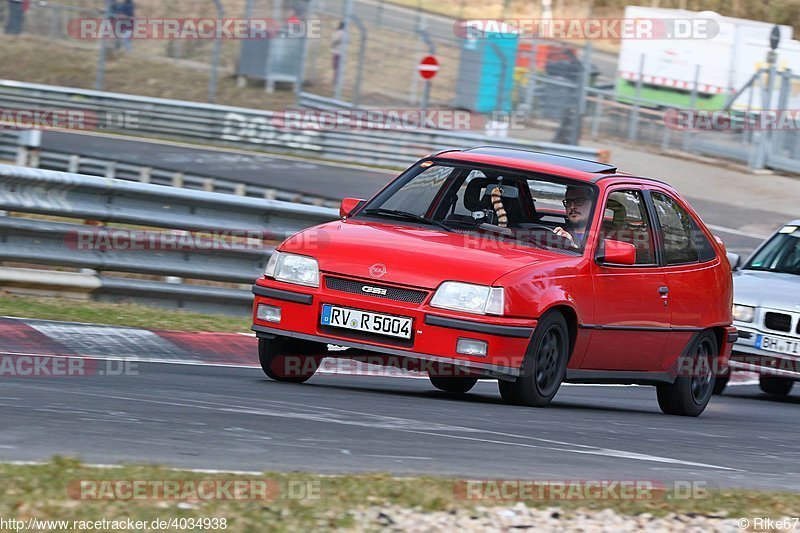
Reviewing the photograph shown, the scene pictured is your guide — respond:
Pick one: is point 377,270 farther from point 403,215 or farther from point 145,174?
point 145,174

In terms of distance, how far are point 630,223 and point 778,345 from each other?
10.7 ft

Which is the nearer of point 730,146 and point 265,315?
point 265,315

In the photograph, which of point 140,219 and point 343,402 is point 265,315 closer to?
point 343,402

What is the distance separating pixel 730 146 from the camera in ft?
104

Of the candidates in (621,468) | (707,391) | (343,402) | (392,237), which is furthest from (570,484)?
(707,391)

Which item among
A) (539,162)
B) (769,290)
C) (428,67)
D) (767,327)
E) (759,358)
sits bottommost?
(759,358)

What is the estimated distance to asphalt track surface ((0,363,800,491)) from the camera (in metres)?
5.57

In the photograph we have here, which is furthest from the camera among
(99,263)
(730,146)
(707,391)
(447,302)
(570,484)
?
(730,146)

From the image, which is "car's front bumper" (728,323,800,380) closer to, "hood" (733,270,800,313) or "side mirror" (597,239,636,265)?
"hood" (733,270,800,313)

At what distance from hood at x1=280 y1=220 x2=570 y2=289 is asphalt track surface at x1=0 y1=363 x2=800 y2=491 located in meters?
0.73

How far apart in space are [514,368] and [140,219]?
4579 mm

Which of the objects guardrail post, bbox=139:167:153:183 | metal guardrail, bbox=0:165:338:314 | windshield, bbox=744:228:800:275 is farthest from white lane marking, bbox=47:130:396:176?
metal guardrail, bbox=0:165:338:314

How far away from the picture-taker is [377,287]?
7.89 metres

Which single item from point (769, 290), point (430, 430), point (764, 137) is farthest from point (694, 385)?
point (764, 137)
